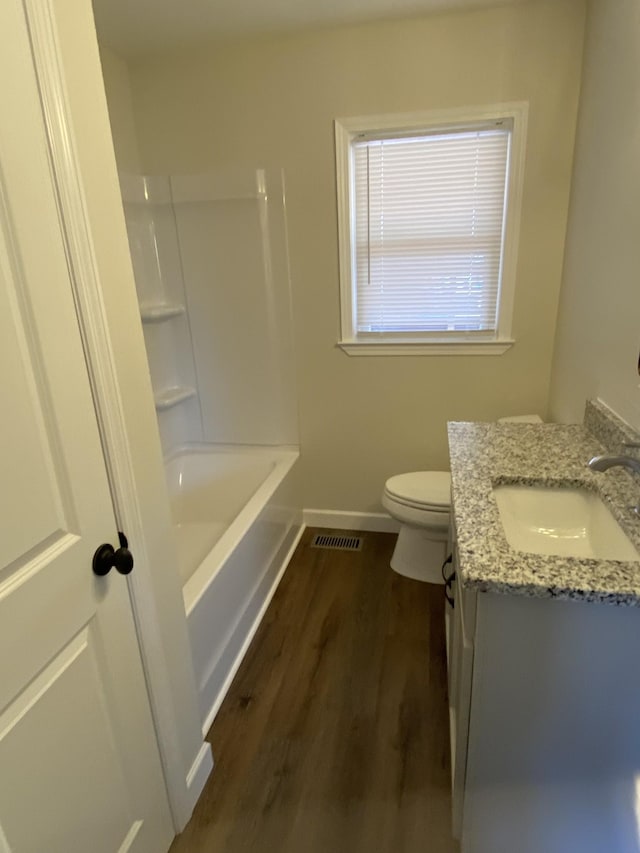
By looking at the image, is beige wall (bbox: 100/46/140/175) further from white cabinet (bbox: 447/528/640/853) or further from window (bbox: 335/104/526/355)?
white cabinet (bbox: 447/528/640/853)

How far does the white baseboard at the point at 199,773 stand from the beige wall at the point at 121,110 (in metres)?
2.43

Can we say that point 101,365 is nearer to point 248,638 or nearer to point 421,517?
point 248,638

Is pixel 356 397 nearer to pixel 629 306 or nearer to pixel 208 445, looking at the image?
pixel 208 445

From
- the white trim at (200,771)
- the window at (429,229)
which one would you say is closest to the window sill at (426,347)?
the window at (429,229)

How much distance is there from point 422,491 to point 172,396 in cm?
145

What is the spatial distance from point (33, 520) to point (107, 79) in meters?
2.25

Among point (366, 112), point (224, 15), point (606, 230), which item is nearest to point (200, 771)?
point (606, 230)

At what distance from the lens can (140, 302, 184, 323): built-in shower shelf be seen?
2449 mm

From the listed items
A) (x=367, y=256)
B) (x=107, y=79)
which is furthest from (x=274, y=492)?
(x=107, y=79)

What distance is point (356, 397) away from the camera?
2.61 metres

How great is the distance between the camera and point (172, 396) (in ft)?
8.77

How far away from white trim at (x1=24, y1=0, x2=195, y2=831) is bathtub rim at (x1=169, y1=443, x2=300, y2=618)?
0.31 metres

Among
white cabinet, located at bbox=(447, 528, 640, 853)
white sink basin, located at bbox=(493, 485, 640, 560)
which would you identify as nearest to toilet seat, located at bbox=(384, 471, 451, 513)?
white sink basin, located at bbox=(493, 485, 640, 560)

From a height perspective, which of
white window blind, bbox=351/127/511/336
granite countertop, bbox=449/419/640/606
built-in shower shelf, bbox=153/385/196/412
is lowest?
built-in shower shelf, bbox=153/385/196/412
